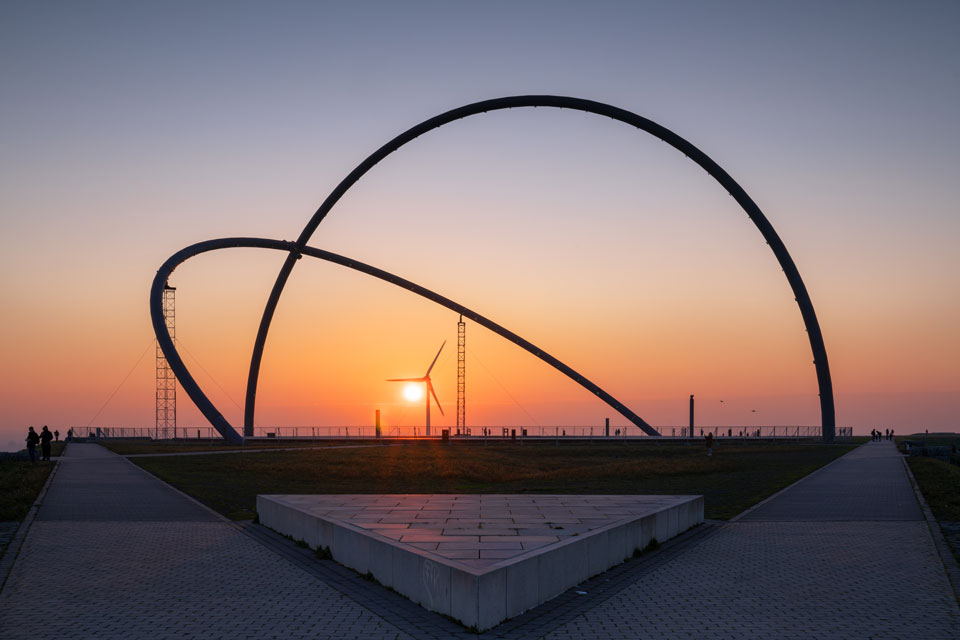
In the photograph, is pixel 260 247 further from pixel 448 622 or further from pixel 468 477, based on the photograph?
pixel 448 622

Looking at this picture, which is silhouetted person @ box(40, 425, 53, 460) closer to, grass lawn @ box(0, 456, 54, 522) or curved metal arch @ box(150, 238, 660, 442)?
grass lawn @ box(0, 456, 54, 522)

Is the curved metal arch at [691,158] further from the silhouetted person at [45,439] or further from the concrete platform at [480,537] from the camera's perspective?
the concrete platform at [480,537]

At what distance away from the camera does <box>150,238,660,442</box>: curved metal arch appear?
72463 millimetres

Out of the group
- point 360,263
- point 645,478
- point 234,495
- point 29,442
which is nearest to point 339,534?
point 234,495

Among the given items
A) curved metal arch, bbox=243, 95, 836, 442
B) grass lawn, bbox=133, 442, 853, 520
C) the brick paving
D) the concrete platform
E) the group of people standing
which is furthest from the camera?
curved metal arch, bbox=243, 95, 836, 442

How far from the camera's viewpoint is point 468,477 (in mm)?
31453

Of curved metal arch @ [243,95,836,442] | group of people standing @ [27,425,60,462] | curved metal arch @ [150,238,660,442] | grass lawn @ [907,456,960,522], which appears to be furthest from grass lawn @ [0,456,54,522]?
curved metal arch @ [243,95,836,442]

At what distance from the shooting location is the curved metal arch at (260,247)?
72.5 m

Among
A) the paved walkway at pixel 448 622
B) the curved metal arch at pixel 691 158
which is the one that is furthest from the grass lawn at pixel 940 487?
the curved metal arch at pixel 691 158

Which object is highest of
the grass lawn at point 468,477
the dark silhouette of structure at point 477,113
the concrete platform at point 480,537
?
the dark silhouette of structure at point 477,113

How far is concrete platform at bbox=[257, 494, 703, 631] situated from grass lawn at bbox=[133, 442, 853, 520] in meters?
3.63

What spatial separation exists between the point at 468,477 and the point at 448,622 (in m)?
22.4

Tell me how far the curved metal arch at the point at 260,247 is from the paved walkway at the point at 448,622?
56.6 meters

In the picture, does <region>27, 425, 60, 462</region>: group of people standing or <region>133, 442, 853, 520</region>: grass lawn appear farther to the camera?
<region>27, 425, 60, 462</region>: group of people standing
